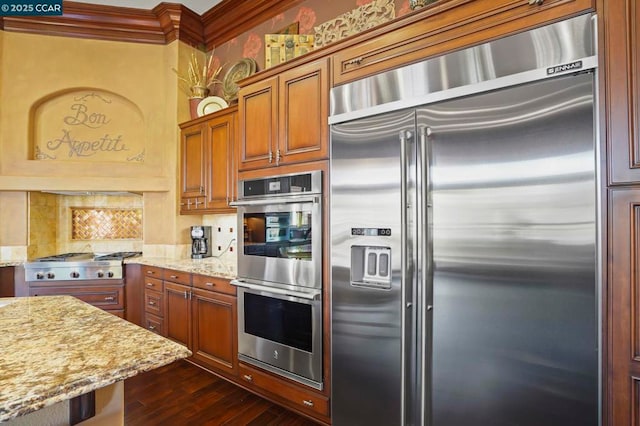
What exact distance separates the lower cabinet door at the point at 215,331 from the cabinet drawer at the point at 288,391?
0.17m

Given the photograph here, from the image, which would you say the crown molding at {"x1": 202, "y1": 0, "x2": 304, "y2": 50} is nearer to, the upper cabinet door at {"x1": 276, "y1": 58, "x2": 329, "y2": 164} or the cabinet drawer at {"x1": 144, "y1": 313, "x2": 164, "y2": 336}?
the upper cabinet door at {"x1": 276, "y1": 58, "x2": 329, "y2": 164}

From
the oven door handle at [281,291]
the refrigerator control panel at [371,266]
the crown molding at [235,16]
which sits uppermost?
the crown molding at [235,16]

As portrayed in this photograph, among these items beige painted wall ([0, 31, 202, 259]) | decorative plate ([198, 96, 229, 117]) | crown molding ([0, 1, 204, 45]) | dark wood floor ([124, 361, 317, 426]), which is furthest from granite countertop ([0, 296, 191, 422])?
crown molding ([0, 1, 204, 45])

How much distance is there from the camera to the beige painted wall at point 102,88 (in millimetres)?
3547

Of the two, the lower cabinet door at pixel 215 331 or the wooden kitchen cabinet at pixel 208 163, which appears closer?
the lower cabinet door at pixel 215 331

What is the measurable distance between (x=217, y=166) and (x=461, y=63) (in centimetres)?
240

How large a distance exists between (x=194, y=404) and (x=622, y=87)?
2968mm

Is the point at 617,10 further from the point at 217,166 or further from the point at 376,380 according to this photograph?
the point at 217,166

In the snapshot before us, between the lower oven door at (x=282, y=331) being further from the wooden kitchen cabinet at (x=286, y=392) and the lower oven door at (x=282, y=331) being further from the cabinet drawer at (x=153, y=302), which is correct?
the cabinet drawer at (x=153, y=302)

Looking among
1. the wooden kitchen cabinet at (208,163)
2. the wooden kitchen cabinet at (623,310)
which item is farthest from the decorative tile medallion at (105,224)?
the wooden kitchen cabinet at (623,310)

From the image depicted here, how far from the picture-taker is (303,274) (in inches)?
81.8

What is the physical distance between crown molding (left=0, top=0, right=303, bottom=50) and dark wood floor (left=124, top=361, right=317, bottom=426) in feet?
11.5

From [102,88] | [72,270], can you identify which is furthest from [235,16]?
[72,270]

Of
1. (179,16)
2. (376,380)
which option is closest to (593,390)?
(376,380)
